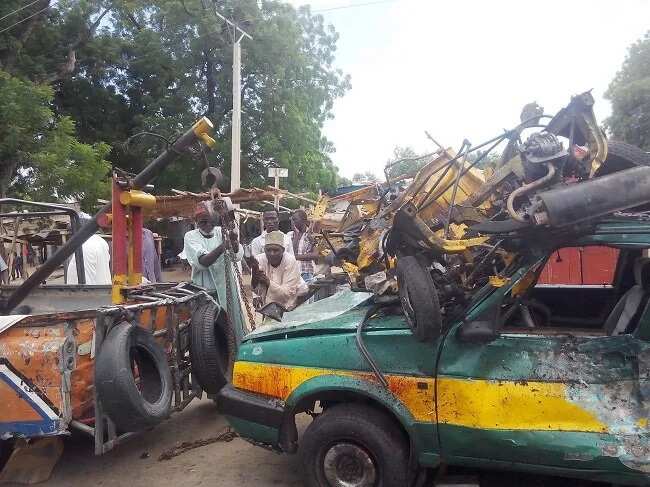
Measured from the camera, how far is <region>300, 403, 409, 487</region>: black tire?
292 cm

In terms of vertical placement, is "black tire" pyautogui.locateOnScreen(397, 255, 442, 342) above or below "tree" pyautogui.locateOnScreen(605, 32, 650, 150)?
below

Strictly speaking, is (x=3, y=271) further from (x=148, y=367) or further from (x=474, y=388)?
(x=474, y=388)

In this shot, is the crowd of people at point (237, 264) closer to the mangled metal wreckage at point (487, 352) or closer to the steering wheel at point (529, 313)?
the mangled metal wreckage at point (487, 352)

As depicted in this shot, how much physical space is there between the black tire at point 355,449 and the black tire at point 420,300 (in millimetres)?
605

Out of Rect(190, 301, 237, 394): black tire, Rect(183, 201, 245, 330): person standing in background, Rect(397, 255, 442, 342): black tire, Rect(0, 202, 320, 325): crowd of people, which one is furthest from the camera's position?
Rect(183, 201, 245, 330): person standing in background

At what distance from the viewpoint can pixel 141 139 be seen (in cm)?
1778

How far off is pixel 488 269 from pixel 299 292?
238 cm

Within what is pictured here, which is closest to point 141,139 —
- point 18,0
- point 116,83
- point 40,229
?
point 116,83

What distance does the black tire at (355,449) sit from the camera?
9.58 feet

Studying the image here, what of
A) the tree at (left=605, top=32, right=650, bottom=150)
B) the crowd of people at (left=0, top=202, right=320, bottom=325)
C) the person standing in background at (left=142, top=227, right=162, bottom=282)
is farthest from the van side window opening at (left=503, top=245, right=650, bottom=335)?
the tree at (left=605, top=32, right=650, bottom=150)

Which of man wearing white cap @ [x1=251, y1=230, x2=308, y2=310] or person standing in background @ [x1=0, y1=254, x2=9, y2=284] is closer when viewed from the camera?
man wearing white cap @ [x1=251, y1=230, x2=308, y2=310]

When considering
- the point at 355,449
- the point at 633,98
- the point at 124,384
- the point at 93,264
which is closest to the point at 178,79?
the point at 93,264

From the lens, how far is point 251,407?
10.9ft

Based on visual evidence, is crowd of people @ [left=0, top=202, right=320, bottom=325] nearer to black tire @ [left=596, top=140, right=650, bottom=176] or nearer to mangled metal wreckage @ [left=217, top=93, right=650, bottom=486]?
mangled metal wreckage @ [left=217, top=93, right=650, bottom=486]
